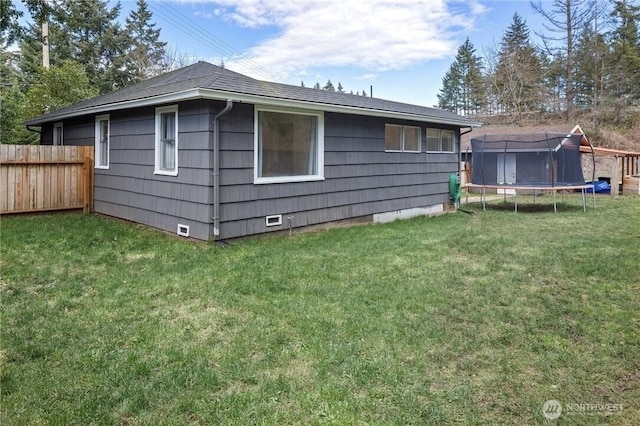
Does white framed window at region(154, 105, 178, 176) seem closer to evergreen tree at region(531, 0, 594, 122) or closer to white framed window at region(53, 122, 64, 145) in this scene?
white framed window at region(53, 122, 64, 145)

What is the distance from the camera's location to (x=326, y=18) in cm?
1442

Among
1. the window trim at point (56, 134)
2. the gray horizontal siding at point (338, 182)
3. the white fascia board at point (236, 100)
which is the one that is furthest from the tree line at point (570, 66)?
the window trim at point (56, 134)

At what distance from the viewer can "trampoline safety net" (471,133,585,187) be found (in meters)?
12.1

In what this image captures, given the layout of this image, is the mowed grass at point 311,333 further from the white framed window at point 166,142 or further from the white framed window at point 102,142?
the white framed window at point 102,142

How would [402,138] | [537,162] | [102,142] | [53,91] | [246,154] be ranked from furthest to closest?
[537,162], [53,91], [402,138], [102,142], [246,154]

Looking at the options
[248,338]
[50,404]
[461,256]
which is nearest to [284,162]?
[461,256]

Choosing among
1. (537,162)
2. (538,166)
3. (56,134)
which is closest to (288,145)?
(56,134)

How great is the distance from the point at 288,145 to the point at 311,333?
14.0 feet

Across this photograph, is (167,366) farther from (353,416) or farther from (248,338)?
(353,416)

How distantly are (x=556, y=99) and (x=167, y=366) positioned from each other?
28525 millimetres

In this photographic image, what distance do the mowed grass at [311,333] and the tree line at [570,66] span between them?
72.3ft

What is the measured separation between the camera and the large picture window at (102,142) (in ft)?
27.3

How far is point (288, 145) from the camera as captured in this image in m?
6.93

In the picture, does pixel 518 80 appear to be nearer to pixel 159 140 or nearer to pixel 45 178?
pixel 159 140
